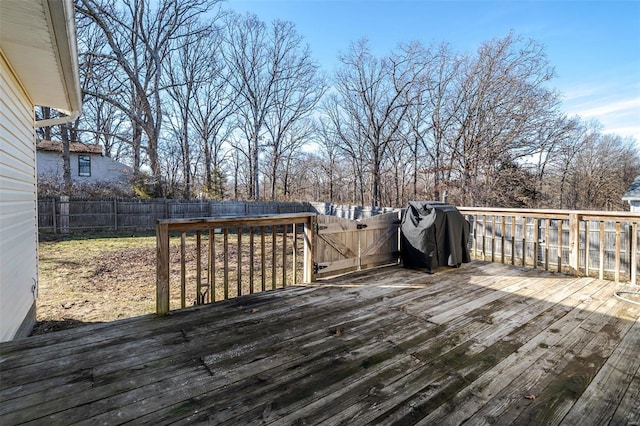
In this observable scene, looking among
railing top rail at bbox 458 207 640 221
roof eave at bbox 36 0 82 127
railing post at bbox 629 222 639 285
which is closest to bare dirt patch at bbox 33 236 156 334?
roof eave at bbox 36 0 82 127

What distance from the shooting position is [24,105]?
3.23 metres

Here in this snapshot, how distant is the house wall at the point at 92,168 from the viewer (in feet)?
54.4

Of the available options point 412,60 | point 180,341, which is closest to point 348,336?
point 180,341

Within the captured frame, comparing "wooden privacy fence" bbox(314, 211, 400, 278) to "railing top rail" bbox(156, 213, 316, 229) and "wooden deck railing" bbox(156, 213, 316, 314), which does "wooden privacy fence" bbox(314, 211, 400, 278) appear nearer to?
"wooden deck railing" bbox(156, 213, 316, 314)

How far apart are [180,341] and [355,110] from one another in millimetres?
15900

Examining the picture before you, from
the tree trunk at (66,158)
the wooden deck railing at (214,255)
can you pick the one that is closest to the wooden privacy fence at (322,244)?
the wooden deck railing at (214,255)

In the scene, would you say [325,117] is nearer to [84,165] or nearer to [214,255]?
[84,165]

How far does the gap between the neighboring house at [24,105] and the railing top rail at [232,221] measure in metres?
1.21

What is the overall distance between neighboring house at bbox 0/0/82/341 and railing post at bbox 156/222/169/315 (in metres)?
1.03

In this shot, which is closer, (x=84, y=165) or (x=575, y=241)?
(x=575, y=241)

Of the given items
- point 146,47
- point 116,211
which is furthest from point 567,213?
point 146,47

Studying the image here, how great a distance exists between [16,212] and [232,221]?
1.92 m

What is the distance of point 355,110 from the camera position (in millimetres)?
16391

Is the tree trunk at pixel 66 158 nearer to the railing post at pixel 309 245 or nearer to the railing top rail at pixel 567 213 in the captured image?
the railing post at pixel 309 245
